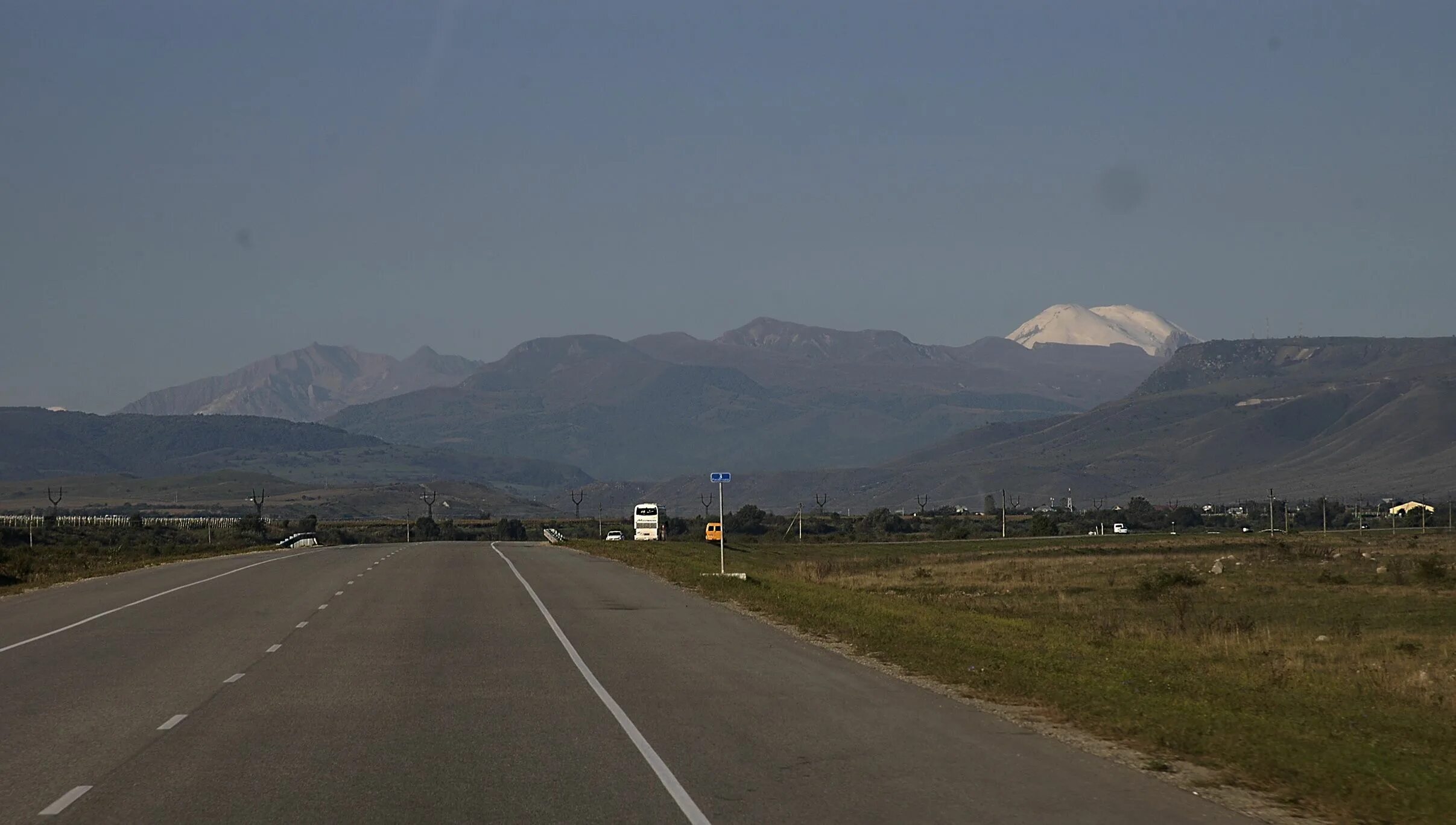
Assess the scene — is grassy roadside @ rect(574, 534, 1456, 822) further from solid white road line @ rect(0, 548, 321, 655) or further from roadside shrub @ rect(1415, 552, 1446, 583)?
solid white road line @ rect(0, 548, 321, 655)

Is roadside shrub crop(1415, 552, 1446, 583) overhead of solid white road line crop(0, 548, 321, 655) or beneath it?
beneath

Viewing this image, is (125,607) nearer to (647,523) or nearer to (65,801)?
(65,801)

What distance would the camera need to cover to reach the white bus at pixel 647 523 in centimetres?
10669

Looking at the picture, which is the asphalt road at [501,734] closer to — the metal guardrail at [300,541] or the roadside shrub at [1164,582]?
the roadside shrub at [1164,582]

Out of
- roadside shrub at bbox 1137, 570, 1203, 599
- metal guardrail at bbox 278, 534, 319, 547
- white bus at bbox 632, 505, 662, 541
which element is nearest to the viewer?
roadside shrub at bbox 1137, 570, 1203, 599

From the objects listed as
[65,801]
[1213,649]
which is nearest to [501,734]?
[65,801]

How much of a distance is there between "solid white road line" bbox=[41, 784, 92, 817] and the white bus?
9333 centimetres

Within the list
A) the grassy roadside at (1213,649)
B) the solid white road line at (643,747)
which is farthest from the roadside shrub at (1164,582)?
the solid white road line at (643,747)

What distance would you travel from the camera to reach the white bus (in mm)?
106688

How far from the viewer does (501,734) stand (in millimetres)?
15133

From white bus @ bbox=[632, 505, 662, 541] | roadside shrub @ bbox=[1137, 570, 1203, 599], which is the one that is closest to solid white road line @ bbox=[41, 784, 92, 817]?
roadside shrub @ bbox=[1137, 570, 1203, 599]

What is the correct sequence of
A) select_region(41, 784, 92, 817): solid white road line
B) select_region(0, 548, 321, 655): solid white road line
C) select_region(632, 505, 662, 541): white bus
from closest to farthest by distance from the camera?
1. select_region(41, 784, 92, 817): solid white road line
2. select_region(0, 548, 321, 655): solid white road line
3. select_region(632, 505, 662, 541): white bus

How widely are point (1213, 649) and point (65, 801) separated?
19.9m

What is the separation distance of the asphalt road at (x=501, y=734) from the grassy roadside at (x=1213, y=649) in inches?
46.7
